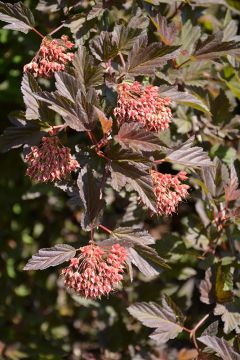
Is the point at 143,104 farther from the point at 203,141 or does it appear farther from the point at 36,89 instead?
the point at 203,141

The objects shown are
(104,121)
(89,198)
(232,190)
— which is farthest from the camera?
(232,190)

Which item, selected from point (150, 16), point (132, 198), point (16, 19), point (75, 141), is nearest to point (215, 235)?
point (132, 198)

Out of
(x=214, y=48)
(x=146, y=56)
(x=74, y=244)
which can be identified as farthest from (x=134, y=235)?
(x=214, y=48)

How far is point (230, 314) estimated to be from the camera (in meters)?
1.73

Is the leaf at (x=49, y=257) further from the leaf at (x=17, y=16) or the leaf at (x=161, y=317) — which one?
A: the leaf at (x=17, y=16)

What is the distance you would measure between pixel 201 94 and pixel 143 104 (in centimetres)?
67

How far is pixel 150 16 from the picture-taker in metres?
1.67

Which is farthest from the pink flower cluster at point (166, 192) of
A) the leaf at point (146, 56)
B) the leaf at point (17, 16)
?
the leaf at point (17, 16)

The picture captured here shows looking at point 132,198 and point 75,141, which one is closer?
point 132,198

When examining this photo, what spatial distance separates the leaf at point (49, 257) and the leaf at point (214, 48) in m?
0.73

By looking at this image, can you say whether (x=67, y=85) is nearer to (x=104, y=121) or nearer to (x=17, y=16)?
(x=104, y=121)

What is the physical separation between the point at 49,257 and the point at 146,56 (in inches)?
23.8

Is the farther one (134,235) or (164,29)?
(164,29)

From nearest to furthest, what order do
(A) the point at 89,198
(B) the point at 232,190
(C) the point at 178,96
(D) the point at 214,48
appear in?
1. (A) the point at 89,198
2. (C) the point at 178,96
3. (D) the point at 214,48
4. (B) the point at 232,190
